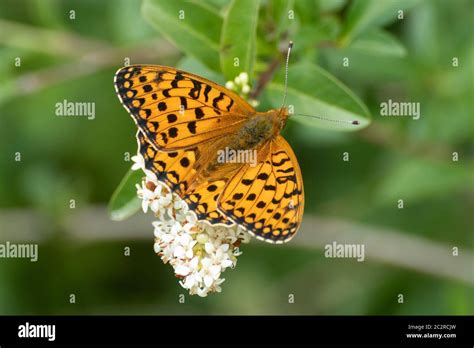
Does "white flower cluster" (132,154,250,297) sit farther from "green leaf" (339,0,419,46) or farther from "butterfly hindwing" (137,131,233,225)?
"green leaf" (339,0,419,46)

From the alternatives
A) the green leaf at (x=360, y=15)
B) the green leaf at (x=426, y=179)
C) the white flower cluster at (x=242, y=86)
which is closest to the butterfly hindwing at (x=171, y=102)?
the white flower cluster at (x=242, y=86)

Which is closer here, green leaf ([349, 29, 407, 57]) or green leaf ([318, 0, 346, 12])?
green leaf ([349, 29, 407, 57])

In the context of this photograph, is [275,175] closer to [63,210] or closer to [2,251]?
[63,210]

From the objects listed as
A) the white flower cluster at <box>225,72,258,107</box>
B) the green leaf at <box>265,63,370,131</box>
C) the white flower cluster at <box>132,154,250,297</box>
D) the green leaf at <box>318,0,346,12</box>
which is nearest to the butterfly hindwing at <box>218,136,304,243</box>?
the white flower cluster at <box>132,154,250,297</box>

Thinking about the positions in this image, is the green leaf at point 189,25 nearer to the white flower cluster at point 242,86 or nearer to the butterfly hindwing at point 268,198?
the white flower cluster at point 242,86

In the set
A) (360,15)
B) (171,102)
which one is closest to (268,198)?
(171,102)

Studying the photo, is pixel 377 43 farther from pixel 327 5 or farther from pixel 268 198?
pixel 268 198

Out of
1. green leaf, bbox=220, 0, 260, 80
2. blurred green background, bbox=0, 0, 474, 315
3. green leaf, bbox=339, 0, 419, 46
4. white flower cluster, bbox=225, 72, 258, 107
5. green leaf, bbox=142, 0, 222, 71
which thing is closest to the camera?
green leaf, bbox=220, 0, 260, 80
